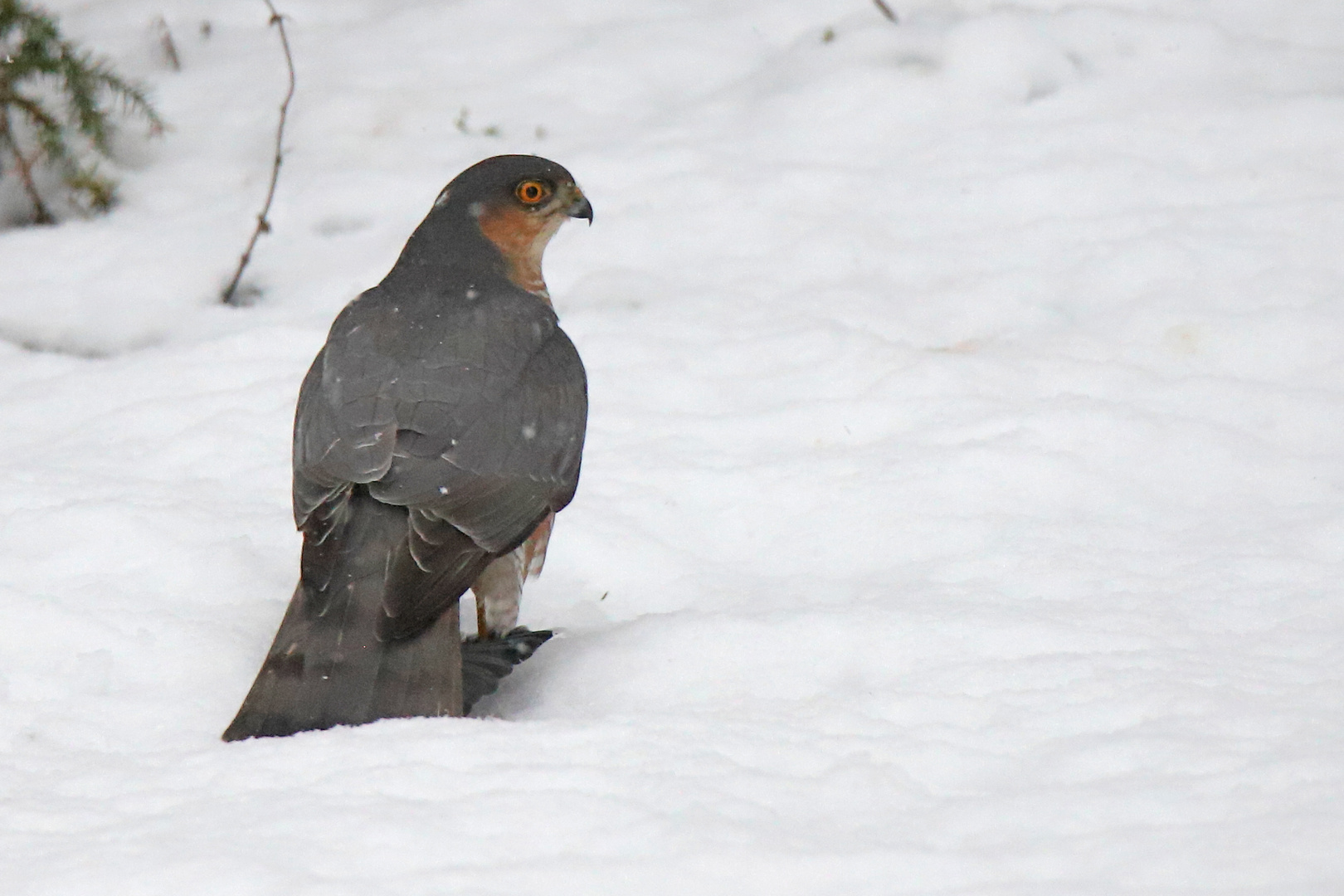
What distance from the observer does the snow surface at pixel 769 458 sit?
271cm

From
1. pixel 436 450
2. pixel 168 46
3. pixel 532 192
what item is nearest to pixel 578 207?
pixel 532 192

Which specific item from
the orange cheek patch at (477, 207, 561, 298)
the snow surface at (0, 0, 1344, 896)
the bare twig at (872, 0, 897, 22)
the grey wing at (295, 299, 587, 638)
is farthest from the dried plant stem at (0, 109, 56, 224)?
the bare twig at (872, 0, 897, 22)

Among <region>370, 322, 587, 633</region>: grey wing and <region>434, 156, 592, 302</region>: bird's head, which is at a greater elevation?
<region>434, 156, 592, 302</region>: bird's head

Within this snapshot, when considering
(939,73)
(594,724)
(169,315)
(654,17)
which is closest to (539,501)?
(594,724)

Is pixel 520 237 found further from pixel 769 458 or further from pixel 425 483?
pixel 425 483

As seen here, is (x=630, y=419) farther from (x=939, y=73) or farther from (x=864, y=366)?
(x=939, y=73)

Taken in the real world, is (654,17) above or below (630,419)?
above

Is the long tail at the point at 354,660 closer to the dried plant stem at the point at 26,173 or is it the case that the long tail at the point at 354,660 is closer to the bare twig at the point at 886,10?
the dried plant stem at the point at 26,173

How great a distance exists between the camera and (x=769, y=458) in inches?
198

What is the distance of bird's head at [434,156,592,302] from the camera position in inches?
177

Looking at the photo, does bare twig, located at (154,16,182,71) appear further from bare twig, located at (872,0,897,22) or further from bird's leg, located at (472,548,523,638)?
bird's leg, located at (472,548,523,638)

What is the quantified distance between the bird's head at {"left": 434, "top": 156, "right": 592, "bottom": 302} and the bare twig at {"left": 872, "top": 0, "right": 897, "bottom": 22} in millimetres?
3339

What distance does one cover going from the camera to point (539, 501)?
370 centimetres

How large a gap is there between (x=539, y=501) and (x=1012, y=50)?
4.59 metres
